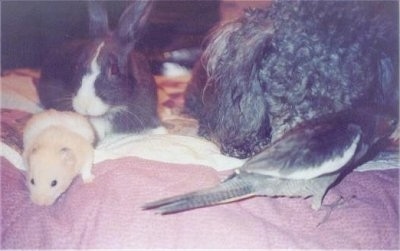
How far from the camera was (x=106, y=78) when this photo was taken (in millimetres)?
2158

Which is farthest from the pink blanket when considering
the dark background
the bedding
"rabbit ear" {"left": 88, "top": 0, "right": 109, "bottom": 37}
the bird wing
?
the dark background

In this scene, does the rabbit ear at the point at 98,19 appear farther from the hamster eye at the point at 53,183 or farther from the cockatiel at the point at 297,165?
the cockatiel at the point at 297,165

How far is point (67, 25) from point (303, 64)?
4.56ft

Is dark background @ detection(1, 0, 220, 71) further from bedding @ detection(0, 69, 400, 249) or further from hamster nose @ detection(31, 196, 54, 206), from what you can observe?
hamster nose @ detection(31, 196, 54, 206)

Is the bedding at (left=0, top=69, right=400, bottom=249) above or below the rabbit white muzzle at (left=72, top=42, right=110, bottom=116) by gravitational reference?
below

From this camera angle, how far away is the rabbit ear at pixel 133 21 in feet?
6.93

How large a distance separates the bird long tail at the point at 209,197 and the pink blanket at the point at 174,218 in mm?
76

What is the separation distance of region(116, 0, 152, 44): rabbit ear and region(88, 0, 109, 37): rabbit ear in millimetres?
141

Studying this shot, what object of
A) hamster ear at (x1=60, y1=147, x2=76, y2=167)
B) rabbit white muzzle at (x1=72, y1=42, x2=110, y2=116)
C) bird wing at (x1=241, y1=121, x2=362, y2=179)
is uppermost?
bird wing at (x1=241, y1=121, x2=362, y2=179)

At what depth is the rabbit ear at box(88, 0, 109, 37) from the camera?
7.47ft

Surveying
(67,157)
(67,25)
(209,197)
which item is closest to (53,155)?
(67,157)

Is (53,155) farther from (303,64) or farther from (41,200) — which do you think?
(303,64)

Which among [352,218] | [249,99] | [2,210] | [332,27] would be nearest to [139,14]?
[249,99]

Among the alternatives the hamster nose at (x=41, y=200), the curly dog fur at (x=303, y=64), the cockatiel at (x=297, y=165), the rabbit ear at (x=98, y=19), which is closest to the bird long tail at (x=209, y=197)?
the cockatiel at (x=297, y=165)
